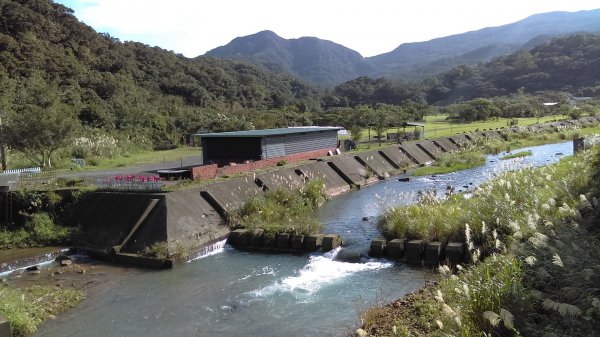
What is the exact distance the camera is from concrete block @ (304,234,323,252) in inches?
604

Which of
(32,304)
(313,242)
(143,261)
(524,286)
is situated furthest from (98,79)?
(524,286)

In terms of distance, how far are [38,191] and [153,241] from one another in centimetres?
723

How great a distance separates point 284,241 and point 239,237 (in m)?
1.98

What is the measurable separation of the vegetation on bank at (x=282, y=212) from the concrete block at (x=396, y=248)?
10.2 ft

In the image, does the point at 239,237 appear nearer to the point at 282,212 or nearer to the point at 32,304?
the point at 282,212

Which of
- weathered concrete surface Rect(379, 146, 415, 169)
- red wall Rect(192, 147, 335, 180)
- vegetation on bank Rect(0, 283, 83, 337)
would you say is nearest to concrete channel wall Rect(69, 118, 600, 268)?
red wall Rect(192, 147, 335, 180)

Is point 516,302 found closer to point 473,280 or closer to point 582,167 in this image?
point 473,280

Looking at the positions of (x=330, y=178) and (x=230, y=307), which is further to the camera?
(x=330, y=178)

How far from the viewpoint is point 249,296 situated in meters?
12.0

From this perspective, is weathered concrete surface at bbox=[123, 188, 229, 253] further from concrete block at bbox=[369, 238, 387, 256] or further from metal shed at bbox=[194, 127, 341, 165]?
metal shed at bbox=[194, 127, 341, 165]

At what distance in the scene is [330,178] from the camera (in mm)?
27625

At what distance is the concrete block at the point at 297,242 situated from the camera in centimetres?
1555

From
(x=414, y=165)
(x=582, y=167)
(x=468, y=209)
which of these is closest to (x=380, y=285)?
(x=468, y=209)

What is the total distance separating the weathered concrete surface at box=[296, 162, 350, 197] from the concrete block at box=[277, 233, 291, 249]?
9.65 m
